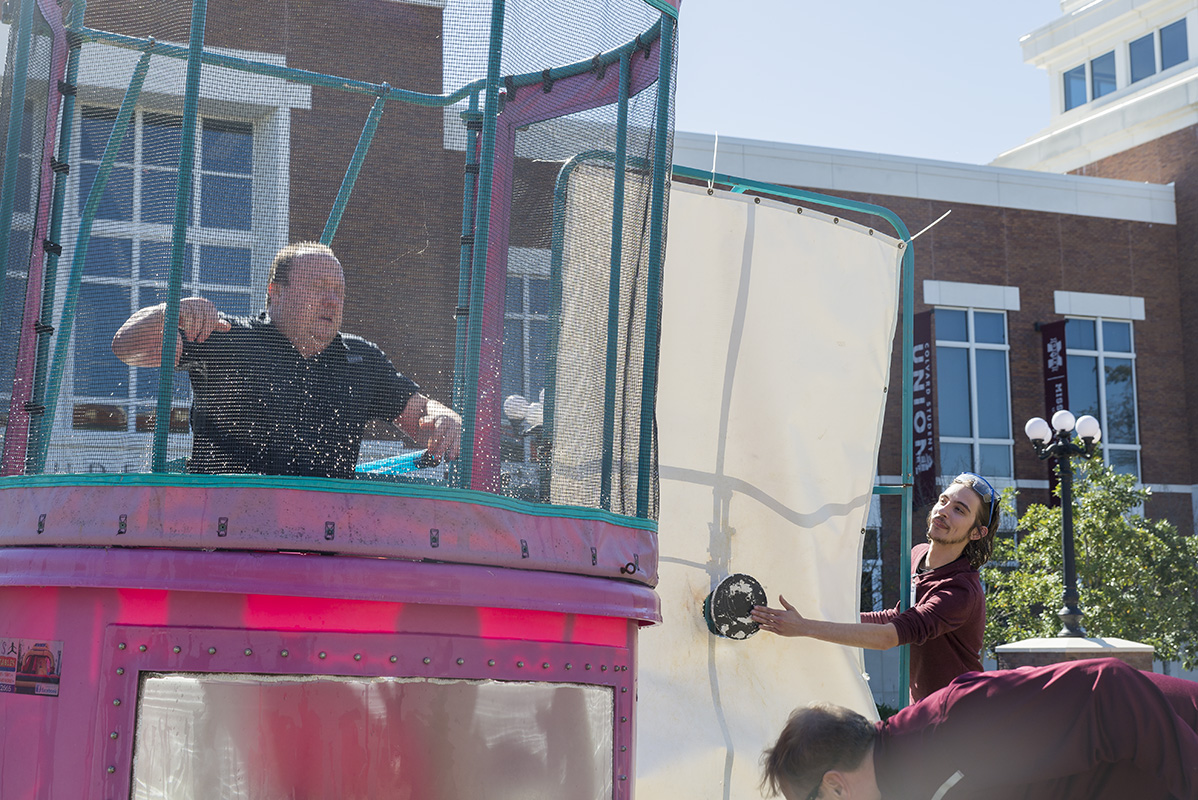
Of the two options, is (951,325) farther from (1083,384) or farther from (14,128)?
(14,128)

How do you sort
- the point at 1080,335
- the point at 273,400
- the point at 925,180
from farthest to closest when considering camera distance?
the point at 1080,335 < the point at 925,180 < the point at 273,400

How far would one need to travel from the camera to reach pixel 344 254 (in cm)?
284

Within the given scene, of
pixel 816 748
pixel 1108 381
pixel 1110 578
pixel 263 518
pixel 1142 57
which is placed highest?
pixel 1142 57

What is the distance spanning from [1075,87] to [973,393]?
1150 centimetres

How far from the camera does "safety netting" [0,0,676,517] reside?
2732 mm

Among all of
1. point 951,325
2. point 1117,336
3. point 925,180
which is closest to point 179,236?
point 925,180

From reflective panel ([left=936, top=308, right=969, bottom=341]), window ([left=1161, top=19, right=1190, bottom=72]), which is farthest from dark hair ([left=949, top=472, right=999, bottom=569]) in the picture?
window ([left=1161, top=19, right=1190, bottom=72])

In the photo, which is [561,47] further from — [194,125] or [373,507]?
[373,507]

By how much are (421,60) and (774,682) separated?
297cm

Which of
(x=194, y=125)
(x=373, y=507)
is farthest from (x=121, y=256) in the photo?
(x=373, y=507)

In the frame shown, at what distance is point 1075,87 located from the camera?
3066 centimetres

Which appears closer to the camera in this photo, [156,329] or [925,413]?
[156,329]

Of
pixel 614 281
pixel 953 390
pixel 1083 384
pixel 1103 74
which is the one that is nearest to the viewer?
pixel 614 281

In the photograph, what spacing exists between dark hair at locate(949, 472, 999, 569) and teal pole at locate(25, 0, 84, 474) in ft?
10.1
